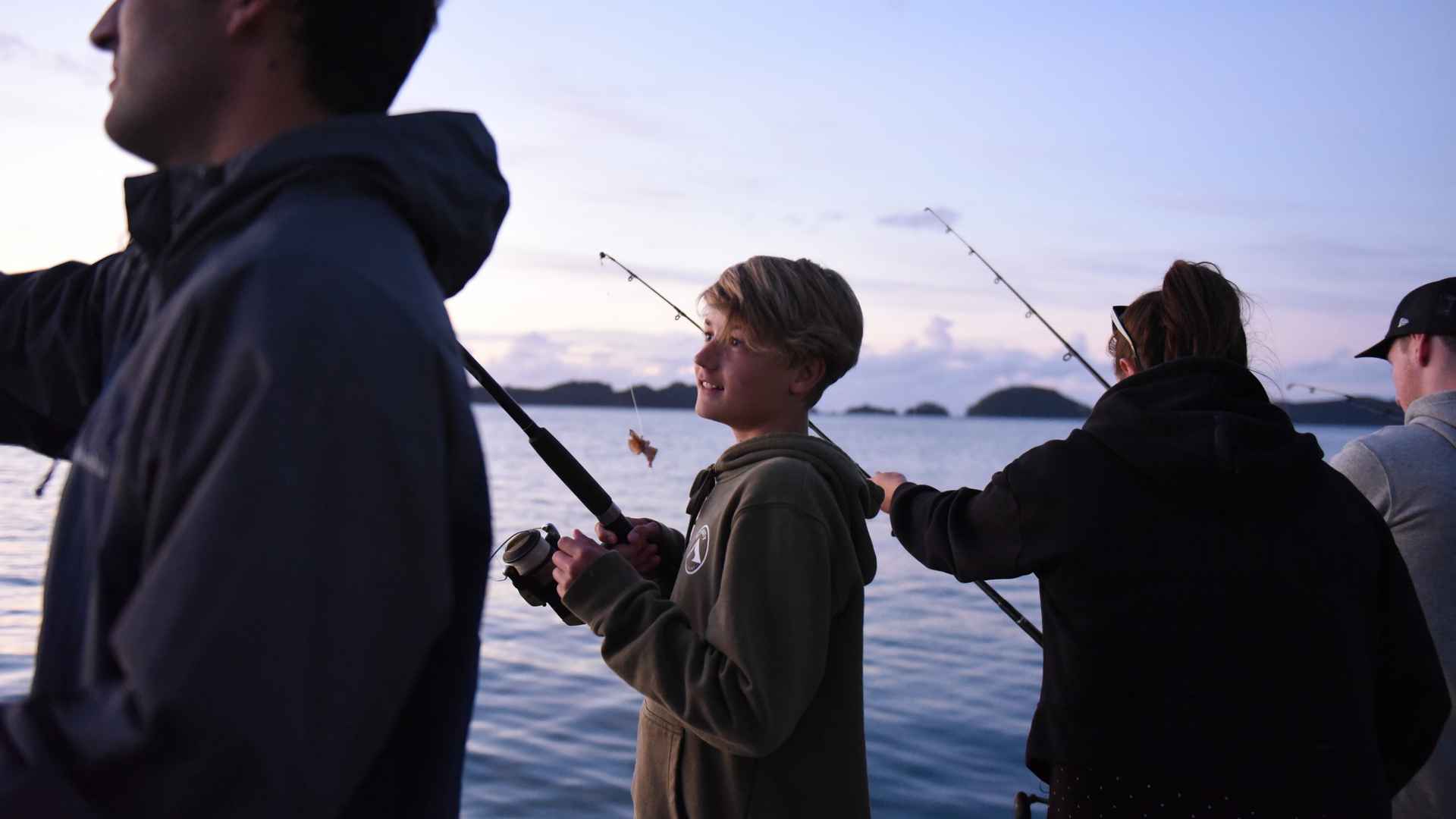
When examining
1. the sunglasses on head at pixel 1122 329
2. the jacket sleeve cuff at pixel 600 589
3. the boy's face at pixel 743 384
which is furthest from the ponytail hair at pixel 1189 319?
the jacket sleeve cuff at pixel 600 589

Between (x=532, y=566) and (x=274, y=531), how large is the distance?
1821 millimetres

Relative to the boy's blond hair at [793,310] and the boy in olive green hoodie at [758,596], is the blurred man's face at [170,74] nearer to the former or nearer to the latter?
the boy in olive green hoodie at [758,596]

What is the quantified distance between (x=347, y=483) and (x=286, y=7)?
0.57 metres

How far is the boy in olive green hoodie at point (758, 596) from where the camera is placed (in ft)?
7.84

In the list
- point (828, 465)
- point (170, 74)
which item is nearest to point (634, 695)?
point (828, 465)

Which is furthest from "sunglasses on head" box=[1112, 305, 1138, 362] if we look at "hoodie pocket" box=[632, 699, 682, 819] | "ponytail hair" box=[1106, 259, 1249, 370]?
"hoodie pocket" box=[632, 699, 682, 819]

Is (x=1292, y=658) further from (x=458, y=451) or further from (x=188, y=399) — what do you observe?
(x=188, y=399)

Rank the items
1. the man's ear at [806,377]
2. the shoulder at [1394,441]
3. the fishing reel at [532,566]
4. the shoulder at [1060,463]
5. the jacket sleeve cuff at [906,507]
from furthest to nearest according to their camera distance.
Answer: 1. the shoulder at [1394,441]
2. the jacket sleeve cuff at [906,507]
3. the man's ear at [806,377]
4. the fishing reel at [532,566]
5. the shoulder at [1060,463]

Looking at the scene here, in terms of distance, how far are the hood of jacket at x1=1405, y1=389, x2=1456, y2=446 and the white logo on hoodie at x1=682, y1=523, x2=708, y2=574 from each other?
1.94m

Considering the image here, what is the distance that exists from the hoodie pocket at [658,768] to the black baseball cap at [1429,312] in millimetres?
2308

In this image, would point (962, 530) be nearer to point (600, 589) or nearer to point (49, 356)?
point (600, 589)

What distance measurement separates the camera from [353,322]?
101 centimetres

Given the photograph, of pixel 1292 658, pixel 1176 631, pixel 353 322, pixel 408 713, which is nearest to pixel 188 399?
pixel 353 322

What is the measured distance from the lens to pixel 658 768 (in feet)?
8.68
